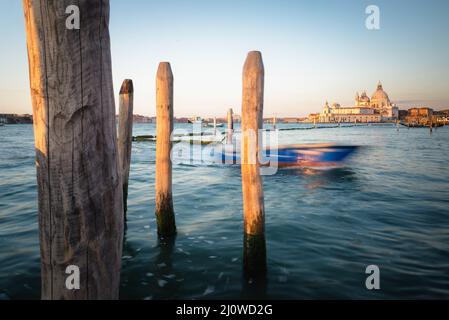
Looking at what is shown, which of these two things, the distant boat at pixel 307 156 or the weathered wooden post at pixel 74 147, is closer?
the weathered wooden post at pixel 74 147

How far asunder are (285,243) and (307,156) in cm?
1090

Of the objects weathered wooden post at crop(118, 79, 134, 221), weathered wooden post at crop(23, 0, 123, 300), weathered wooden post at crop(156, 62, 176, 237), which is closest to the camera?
weathered wooden post at crop(23, 0, 123, 300)

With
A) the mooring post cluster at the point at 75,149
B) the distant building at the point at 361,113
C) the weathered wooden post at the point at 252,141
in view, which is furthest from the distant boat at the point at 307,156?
the distant building at the point at 361,113

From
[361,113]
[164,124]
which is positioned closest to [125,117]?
[164,124]

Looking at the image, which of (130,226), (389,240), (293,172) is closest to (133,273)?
(130,226)

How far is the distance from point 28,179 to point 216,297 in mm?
12370

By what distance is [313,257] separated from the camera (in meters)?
5.05

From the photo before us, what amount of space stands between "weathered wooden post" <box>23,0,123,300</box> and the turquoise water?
103 inches

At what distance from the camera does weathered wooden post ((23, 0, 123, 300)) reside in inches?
52.7

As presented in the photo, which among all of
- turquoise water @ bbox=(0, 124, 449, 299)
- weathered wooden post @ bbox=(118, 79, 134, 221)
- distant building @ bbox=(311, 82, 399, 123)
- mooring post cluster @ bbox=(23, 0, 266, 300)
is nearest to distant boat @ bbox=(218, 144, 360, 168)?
turquoise water @ bbox=(0, 124, 449, 299)

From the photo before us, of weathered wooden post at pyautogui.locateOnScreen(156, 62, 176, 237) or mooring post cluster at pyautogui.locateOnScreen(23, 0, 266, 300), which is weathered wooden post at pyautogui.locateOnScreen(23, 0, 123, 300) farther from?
weathered wooden post at pyautogui.locateOnScreen(156, 62, 176, 237)

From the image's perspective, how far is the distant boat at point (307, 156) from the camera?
50.6 ft

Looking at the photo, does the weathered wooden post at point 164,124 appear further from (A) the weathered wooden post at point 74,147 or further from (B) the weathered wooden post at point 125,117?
(A) the weathered wooden post at point 74,147

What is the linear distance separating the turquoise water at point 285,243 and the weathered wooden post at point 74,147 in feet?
8.58
